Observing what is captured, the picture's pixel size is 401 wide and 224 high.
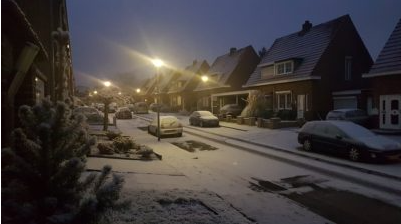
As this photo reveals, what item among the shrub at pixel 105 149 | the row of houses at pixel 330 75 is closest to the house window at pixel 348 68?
the row of houses at pixel 330 75

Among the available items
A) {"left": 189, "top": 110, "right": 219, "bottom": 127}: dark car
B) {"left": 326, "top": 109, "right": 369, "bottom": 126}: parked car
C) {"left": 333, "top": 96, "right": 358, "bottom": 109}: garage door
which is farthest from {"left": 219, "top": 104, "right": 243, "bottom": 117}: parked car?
{"left": 326, "top": 109, "right": 369, "bottom": 126}: parked car

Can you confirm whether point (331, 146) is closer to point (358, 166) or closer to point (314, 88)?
point (358, 166)

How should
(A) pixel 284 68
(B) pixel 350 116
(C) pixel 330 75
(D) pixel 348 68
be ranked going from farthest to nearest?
(A) pixel 284 68 → (D) pixel 348 68 → (C) pixel 330 75 → (B) pixel 350 116

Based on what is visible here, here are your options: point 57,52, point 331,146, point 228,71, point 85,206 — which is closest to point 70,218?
point 85,206

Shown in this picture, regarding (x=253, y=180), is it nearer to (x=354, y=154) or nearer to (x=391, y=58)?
(x=354, y=154)

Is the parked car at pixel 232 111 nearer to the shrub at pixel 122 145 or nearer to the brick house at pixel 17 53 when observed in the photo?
the shrub at pixel 122 145

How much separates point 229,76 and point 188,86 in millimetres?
13645

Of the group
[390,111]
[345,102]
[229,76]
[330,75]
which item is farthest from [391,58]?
[229,76]

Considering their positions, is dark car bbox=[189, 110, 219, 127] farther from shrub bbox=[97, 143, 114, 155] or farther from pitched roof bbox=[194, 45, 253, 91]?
shrub bbox=[97, 143, 114, 155]

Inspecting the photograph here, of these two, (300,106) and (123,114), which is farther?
(123,114)

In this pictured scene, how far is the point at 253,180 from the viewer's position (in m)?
11.2

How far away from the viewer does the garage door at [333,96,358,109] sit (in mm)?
27844

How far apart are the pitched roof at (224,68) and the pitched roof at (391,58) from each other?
23.0m

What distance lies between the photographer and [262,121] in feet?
89.0
